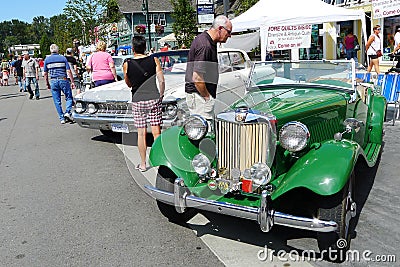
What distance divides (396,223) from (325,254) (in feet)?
3.41

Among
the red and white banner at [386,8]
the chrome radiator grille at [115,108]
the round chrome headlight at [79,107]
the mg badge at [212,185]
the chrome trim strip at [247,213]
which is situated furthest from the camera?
the red and white banner at [386,8]

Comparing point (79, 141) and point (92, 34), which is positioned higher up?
point (92, 34)

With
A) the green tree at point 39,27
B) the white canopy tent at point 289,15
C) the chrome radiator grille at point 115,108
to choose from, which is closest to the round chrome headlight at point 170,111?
the chrome radiator grille at point 115,108

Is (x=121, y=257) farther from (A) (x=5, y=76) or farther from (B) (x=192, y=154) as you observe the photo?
(A) (x=5, y=76)

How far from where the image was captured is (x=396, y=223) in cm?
397

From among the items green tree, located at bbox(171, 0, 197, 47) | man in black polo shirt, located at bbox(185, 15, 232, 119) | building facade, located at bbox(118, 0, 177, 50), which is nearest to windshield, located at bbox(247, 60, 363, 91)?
man in black polo shirt, located at bbox(185, 15, 232, 119)

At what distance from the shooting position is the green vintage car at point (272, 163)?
325 centimetres

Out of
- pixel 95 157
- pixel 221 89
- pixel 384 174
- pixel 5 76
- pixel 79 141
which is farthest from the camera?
pixel 5 76

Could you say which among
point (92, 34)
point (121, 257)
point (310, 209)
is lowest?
point (121, 257)

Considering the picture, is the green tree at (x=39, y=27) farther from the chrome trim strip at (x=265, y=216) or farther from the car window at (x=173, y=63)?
the chrome trim strip at (x=265, y=216)

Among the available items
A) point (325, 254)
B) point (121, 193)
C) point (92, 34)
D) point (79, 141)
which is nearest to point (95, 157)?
point (79, 141)

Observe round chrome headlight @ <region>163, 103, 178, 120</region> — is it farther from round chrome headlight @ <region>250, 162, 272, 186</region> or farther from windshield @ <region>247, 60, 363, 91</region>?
round chrome headlight @ <region>250, 162, 272, 186</region>

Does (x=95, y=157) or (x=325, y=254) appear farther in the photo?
(x=95, y=157)

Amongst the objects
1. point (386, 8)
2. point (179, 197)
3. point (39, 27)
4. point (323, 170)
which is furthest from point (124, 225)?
point (39, 27)
